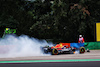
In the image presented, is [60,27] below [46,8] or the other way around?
below

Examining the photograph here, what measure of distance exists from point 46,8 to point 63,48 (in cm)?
1923

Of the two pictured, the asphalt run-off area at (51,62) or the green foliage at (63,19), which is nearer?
the asphalt run-off area at (51,62)

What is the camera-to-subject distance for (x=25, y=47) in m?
16.5

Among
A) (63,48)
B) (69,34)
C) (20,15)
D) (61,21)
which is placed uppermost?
(20,15)

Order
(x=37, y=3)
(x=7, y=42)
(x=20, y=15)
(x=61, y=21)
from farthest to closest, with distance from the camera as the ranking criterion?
1. (x=20, y=15)
2. (x=37, y=3)
3. (x=61, y=21)
4. (x=7, y=42)

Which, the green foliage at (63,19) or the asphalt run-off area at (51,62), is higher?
the green foliage at (63,19)

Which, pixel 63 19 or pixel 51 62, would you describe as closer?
pixel 51 62

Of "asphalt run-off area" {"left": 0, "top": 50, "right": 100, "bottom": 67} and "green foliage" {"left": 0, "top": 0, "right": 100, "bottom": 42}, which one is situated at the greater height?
"green foliage" {"left": 0, "top": 0, "right": 100, "bottom": 42}

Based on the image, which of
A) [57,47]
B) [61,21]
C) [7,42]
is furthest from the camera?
[61,21]

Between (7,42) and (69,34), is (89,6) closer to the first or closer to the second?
(69,34)

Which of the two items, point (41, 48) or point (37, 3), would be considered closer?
point (41, 48)

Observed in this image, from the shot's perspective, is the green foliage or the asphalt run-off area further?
the green foliage

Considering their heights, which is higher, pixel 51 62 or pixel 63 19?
pixel 63 19

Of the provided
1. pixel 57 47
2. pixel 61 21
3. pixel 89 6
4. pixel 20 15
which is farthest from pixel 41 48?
pixel 20 15
